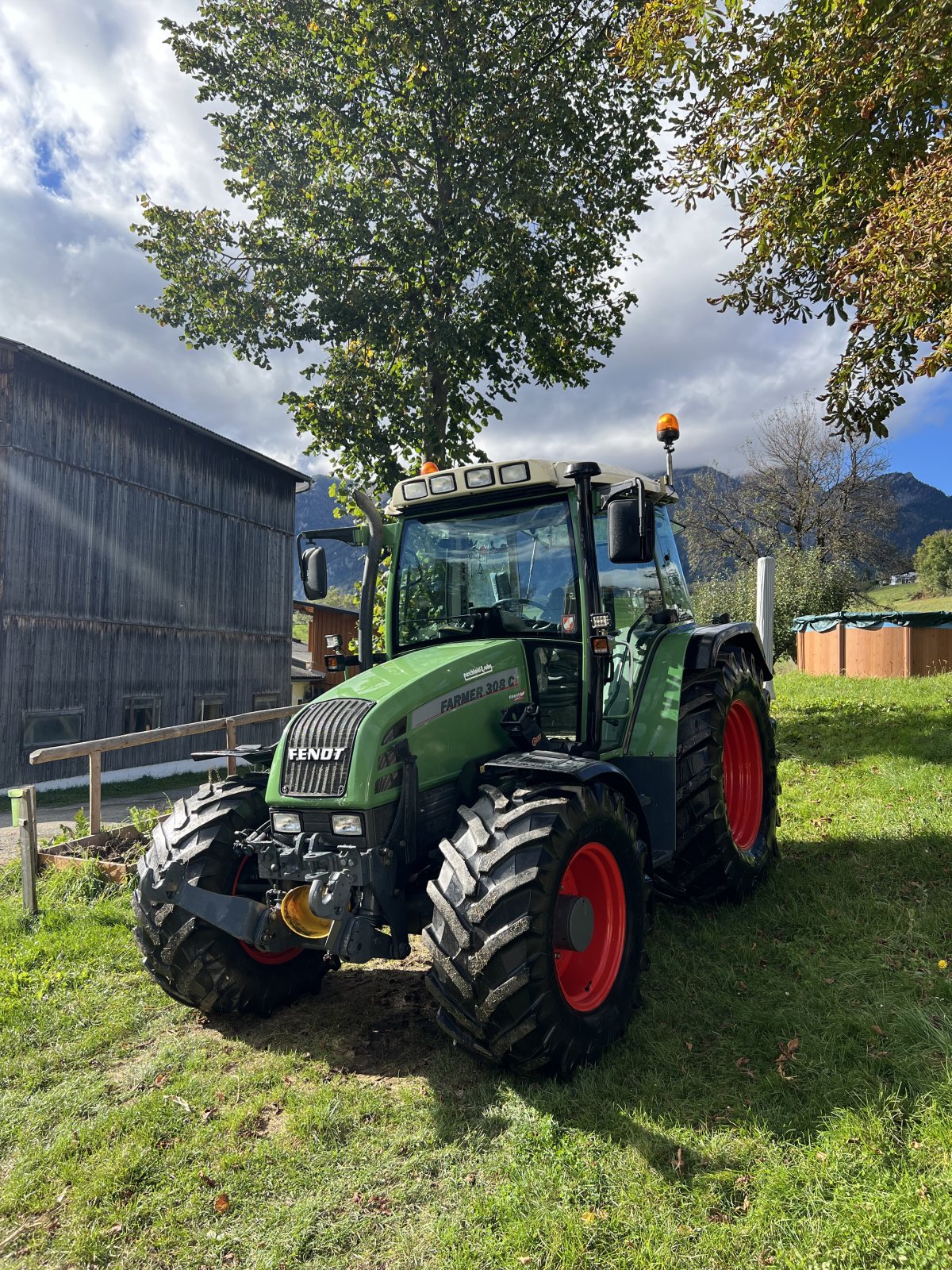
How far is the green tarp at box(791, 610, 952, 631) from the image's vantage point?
14219 mm

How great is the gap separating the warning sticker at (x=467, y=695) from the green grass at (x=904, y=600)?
85.9 ft

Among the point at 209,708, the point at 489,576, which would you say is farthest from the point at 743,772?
the point at 209,708

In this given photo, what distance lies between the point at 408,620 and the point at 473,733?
1.09m

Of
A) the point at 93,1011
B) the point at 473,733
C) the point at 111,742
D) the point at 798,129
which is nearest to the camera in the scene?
the point at 473,733

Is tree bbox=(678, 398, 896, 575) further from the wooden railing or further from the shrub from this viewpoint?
the wooden railing

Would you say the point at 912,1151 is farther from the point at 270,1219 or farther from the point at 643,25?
the point at 643,25

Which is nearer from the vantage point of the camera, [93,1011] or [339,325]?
[93,1011]

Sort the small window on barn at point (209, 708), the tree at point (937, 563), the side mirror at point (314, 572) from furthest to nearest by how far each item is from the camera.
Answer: the tree at point (937, 563)
the small window on barn at point (209, 708)
the side mirror at point (314, 572)

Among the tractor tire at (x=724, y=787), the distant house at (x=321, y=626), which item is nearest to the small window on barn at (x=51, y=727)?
the tractor tire at (x=724, y=787)

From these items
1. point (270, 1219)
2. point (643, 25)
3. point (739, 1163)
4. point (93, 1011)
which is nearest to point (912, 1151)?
point (739, 1163)

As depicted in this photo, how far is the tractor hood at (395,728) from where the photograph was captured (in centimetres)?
344

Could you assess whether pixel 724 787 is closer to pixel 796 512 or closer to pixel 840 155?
pixel 840 155

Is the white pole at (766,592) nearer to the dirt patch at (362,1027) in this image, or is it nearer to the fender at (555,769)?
the fender at (555,769)

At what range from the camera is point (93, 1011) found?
14.4 ft
